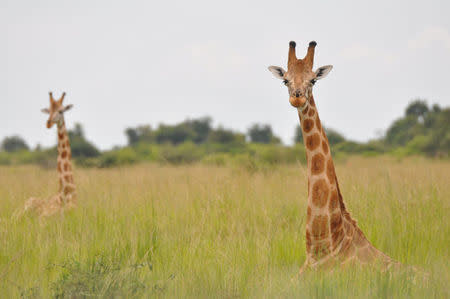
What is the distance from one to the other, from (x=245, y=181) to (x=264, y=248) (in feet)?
11.7

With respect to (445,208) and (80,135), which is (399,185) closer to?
(445,208)

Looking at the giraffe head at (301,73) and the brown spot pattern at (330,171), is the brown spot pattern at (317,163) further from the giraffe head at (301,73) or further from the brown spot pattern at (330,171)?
the giraffe head at (301,73)

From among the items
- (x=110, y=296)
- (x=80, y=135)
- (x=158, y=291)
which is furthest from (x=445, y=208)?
(x=80, y=135)

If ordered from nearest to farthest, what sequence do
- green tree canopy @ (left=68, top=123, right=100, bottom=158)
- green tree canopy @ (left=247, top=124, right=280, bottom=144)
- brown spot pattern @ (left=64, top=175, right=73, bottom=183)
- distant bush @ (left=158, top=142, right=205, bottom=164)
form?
1. brown spot pattern @ (left=64, top=175, right=73, bottom=183)
2. distant bush @ (left=158, top=142, right=205, bottom=164)
3. green tree canopy @ (left=68, top=123, right=100, bottom=158)
4. green tree canopy @ (left=247, top=124, right=280, bottom=144)

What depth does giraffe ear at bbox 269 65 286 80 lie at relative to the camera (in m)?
4.77

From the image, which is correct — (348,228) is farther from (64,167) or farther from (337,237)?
(64,167)

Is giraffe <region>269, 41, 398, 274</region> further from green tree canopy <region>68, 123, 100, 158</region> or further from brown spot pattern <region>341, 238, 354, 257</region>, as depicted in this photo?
green tree canopy <region>68, 123, 100, 158</region>

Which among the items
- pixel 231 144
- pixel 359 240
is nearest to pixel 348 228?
pixel 359 240

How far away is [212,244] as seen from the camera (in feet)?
18.3

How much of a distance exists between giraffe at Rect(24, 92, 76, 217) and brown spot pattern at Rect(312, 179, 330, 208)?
16.6 feet

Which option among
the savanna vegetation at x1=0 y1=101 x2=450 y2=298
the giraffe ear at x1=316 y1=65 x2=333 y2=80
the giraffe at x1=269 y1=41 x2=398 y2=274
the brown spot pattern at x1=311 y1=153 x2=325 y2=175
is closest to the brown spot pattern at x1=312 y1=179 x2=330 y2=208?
the giraffe at x1=269 y1=41 x2=398 y2=274

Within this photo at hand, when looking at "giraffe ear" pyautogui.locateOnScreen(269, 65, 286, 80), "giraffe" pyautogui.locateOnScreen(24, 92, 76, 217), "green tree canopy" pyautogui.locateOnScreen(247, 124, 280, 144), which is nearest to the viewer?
"giraffe ear" pyautogui.locateOnScreen(269, 65, 286, 80)

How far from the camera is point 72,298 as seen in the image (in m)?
3.67

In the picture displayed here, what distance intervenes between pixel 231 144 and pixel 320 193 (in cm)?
3862
